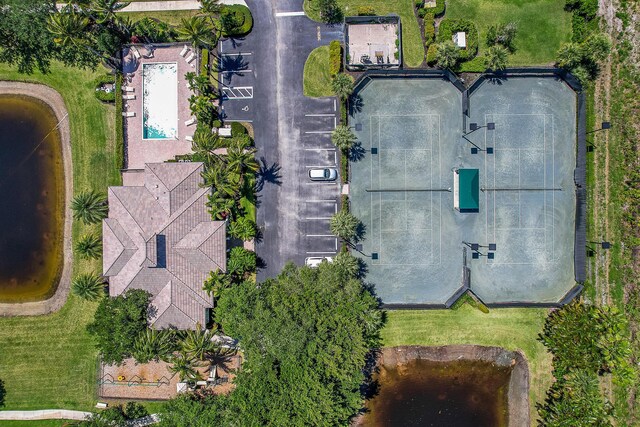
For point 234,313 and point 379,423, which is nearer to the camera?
point 234,313

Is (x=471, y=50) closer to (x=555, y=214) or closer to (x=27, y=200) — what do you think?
(x=555, y=214)

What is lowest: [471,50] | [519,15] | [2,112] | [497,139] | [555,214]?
[555,214]

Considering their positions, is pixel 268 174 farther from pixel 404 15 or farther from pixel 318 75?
pixel 404 15

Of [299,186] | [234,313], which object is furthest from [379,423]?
[299,186]

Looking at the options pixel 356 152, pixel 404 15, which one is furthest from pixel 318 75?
pixel 404 15

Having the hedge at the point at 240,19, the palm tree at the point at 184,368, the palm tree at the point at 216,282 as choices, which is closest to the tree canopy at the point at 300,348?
the palm tree at the point at 216,282

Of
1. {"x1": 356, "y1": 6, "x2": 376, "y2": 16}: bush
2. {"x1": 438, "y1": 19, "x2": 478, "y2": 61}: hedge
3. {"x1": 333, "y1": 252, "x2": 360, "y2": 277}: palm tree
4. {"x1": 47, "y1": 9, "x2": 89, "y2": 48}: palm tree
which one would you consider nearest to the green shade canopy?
{"x1": 438, "y1": 19, "x2": 478, "y2": 61}: hedge
